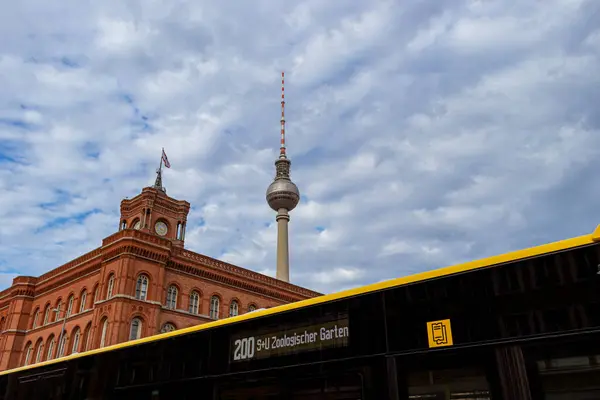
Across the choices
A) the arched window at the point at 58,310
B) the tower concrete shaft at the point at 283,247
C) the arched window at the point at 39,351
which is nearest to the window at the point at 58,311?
the arched window at the point at 58,310

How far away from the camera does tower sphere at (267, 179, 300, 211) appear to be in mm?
56344

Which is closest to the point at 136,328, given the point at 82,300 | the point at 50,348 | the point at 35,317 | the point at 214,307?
the point at 82,300

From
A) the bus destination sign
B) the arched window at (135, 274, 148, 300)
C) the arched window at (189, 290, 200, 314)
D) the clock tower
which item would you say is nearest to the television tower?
the clock tower

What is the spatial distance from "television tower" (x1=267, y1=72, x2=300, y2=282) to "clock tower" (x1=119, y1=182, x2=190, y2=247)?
13.5m

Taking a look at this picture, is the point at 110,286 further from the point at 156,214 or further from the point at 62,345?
the point at 156,214

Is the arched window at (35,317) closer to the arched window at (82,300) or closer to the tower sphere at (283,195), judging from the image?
the arched window at (82,300)

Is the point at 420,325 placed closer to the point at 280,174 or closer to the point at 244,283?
the point at 244,283

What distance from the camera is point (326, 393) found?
4.28 metres

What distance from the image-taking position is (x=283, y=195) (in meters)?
56.2

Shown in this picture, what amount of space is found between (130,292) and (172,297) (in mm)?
3474

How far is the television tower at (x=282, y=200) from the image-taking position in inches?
2082

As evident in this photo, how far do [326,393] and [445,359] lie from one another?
1193 mm

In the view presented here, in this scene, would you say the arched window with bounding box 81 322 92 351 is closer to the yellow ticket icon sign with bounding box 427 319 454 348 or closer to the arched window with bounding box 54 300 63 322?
the arched window with bounding box 54 300 63 322

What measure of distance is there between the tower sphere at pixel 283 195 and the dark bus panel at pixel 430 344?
5048 centimetres
